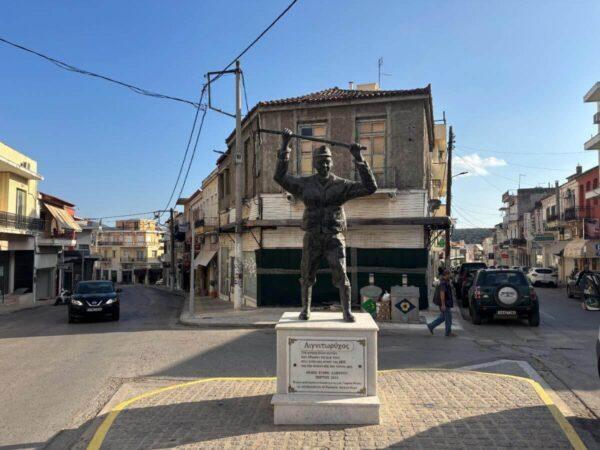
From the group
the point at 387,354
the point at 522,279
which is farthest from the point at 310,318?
the point at 522,279

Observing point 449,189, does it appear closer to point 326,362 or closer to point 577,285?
point 577,285

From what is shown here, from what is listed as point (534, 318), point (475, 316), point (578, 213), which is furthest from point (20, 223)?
point (578, 213)

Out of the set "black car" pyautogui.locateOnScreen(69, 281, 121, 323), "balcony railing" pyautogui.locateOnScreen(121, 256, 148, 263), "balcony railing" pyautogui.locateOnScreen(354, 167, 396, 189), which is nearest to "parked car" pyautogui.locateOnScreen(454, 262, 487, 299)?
"balcony railing" pyautogui.locateOnScreen(354, 167, 396, 189)

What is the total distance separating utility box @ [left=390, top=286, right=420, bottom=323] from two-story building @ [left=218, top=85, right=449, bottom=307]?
2955 mm

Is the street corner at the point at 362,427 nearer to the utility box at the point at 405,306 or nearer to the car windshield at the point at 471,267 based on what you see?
the utility box at the point at 405,306

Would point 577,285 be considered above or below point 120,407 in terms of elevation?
above

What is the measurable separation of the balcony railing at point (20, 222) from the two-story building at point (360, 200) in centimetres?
1453

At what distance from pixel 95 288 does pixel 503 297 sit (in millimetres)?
13096

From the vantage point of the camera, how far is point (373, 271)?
57.1 ft

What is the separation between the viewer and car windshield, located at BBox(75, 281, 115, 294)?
55.4 ft

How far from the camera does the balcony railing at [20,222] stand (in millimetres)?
25375

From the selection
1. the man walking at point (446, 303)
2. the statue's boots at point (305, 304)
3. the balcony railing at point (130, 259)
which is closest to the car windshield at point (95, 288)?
the man walking at point (446, 303)

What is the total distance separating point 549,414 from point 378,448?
7.19 feet

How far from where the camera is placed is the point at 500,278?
14.1 metres
